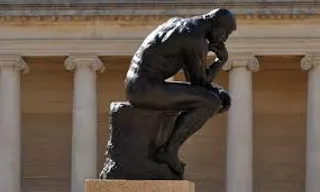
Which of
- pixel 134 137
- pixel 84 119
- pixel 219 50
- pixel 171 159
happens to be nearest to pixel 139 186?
pixel 171 159

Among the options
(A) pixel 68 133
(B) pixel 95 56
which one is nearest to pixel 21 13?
(B) pixel 95 56

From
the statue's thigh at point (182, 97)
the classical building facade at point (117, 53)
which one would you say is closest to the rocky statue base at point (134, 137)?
the statue's thigh at point (182, 97)

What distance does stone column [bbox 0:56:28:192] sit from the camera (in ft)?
189

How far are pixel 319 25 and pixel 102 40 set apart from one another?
34.3 ft

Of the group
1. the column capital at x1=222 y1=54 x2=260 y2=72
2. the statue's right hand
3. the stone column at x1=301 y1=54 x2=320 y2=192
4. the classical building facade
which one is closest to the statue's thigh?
the statue's right hand

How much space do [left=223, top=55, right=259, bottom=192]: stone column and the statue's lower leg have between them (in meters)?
38.1

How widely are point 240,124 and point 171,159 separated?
1523 inches

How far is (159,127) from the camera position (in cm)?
1873

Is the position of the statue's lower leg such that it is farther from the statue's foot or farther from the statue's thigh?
the statue's thigh

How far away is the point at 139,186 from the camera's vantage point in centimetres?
1800

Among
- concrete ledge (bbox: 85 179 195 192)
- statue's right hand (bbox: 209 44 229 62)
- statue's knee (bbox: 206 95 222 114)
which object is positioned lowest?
concrete ledge (bbox: 85 179 195 192)

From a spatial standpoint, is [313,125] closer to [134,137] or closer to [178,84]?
[178,84]

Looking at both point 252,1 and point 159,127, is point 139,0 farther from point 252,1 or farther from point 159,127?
point 159,127

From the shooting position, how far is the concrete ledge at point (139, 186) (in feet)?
59.0
